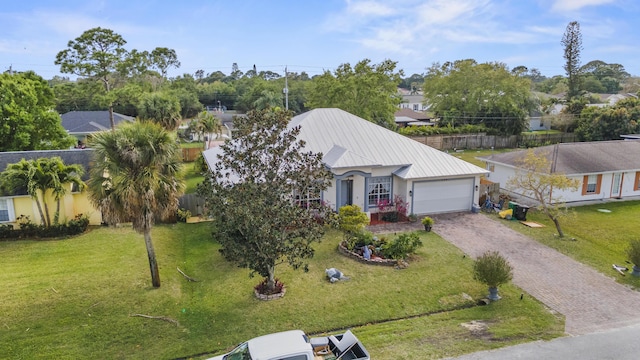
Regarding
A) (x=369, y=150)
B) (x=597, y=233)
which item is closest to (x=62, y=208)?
(x=369, y=150)

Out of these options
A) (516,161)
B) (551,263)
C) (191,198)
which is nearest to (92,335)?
(191,198)

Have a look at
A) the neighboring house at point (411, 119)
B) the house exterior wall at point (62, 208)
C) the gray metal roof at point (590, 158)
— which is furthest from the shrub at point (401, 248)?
the neighboring house at point (411, 119)

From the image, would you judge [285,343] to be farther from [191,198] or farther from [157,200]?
[191,198]

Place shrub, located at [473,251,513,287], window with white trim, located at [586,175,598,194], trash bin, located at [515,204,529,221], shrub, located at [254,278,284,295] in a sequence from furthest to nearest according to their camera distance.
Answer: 1. window with white trim, located at [586,175,598,194]
2. trash bin, located at [515,204,529,221]
3. shrub, located at [254,278,284,295]
4. shrub, located at [473,251,513,287]

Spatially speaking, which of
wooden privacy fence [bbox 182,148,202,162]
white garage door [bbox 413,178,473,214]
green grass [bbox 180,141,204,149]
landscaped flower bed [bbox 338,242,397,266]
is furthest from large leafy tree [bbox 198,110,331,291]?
green grass [bbox 180,141,204,149]

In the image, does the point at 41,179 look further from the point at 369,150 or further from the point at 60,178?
the point at 369,150

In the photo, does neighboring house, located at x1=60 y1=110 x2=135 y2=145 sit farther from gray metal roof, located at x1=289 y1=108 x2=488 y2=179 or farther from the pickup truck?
the pickup truck
